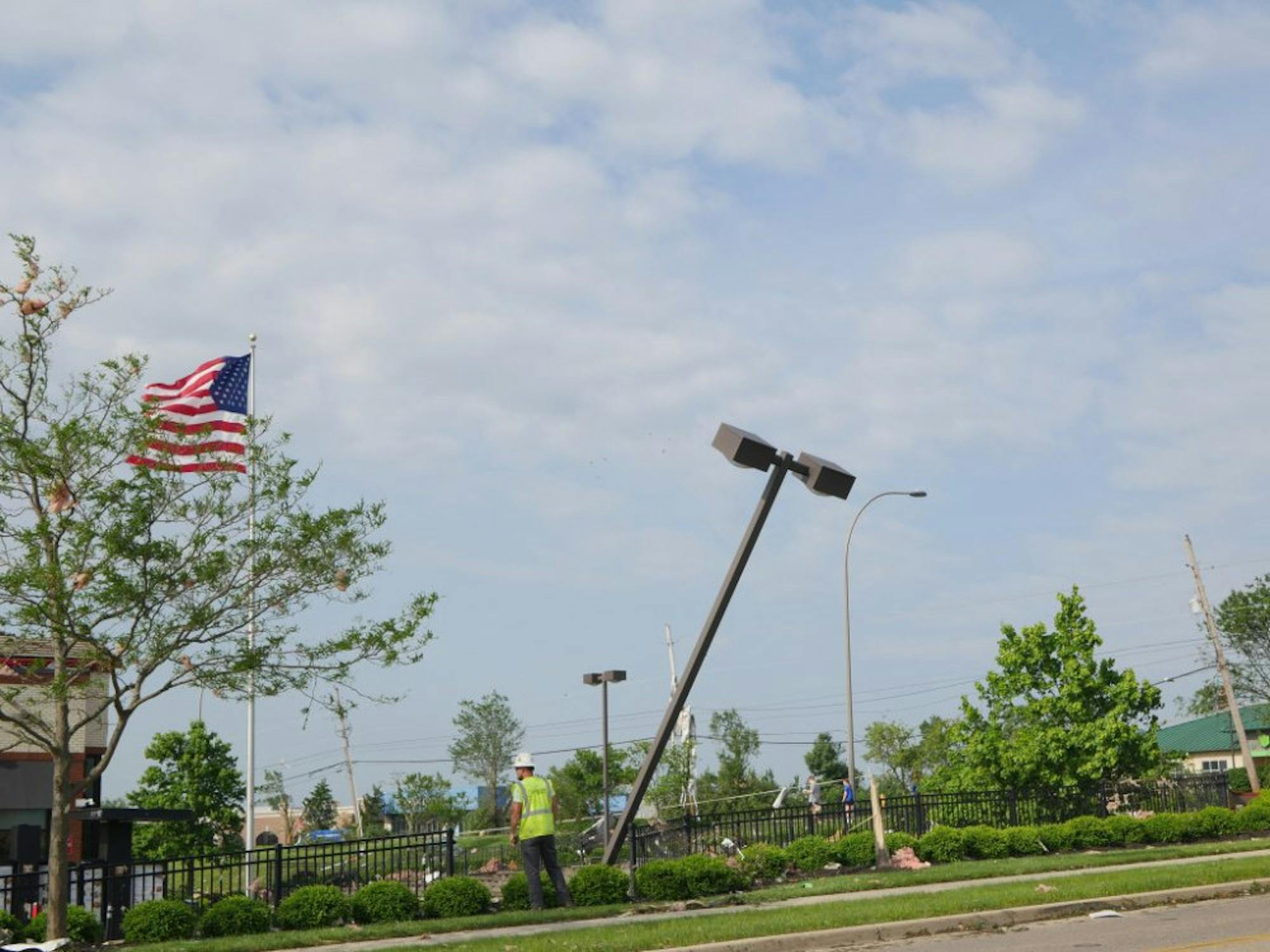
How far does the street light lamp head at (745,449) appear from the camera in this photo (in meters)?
19.4

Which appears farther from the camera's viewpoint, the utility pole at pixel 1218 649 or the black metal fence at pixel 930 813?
the utility pole at pixel 1218 649

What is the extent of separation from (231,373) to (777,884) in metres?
12.6

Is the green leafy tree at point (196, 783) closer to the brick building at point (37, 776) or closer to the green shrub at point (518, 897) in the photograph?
the brick building at point (37, 776)

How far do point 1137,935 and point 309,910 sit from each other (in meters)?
9.70

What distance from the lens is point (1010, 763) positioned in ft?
108

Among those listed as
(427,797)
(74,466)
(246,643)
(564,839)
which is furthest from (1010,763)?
(427,797)

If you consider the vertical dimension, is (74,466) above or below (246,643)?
above

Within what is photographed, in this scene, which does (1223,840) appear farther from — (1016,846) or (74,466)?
(74,466)

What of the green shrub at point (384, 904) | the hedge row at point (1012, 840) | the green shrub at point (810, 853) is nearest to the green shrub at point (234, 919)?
the green shrub at point (384, 904)

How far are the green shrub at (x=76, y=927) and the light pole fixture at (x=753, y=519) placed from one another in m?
6.84

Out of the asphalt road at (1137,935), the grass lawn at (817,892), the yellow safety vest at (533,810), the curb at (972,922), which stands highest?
the yellow safety vest at (533,810)

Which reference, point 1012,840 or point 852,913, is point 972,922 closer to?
point 852,913

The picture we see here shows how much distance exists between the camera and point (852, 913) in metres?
14.8

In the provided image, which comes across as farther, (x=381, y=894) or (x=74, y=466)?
(x=381, y=894)
